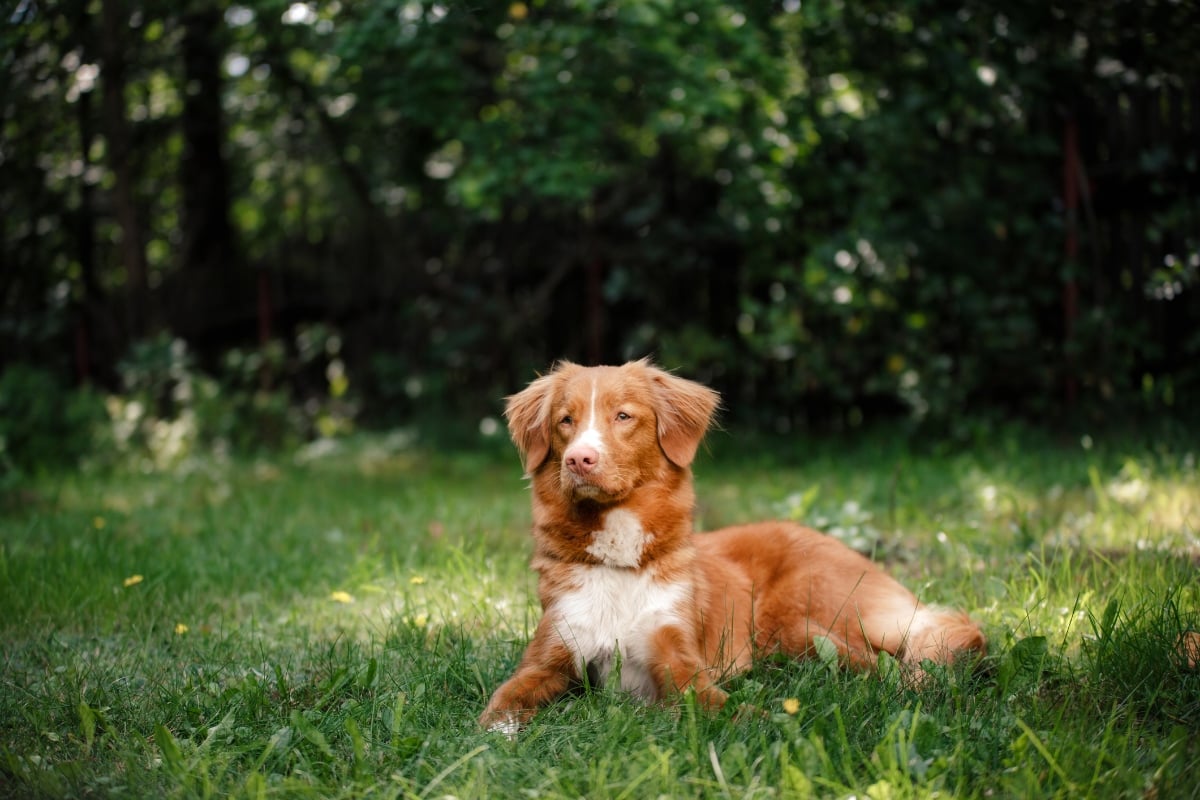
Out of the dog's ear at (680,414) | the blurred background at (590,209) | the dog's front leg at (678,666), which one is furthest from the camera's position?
the blurred background at (590,209)

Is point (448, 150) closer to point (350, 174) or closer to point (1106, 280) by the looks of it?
point (350, 174)

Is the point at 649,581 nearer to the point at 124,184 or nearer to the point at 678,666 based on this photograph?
the point at 678,666

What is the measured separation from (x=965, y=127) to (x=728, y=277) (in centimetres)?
239

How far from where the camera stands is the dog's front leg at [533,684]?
2.76m

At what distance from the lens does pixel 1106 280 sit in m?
6.92

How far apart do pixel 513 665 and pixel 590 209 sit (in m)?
6.49

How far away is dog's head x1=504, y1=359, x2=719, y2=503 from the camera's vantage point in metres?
2.98

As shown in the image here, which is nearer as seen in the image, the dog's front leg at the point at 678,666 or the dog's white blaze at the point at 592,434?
the dog's front leg at the point at 678,666

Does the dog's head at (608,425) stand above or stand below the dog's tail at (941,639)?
above

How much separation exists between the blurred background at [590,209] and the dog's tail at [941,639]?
13.1 ft

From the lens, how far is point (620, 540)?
3055 millimetres


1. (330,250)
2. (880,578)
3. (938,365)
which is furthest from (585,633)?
(330,250)

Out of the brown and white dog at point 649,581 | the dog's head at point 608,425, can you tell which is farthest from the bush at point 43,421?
the brown and white dog at point 649,581

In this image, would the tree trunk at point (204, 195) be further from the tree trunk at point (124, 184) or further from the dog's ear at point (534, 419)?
the dog's ear at point (534, 419)
